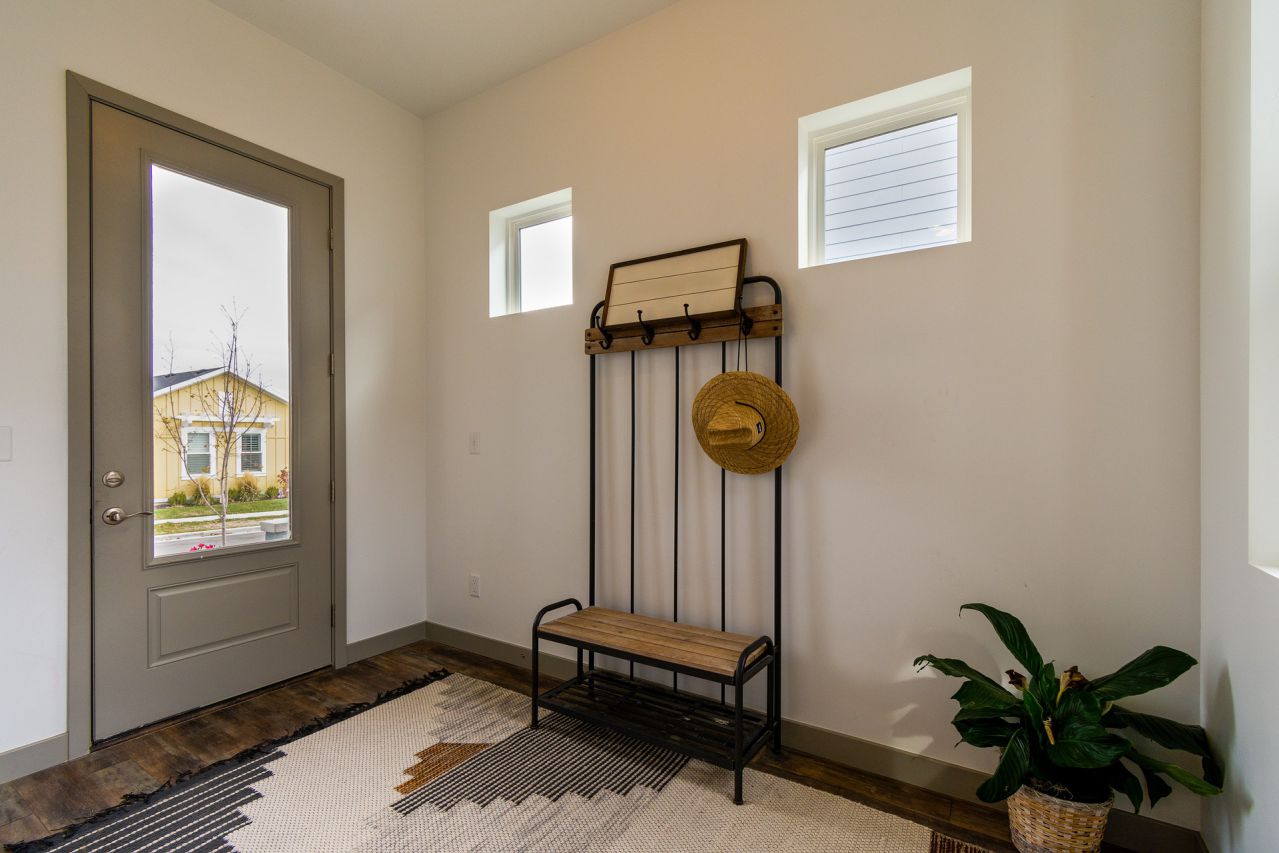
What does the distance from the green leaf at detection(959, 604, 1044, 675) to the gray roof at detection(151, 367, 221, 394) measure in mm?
2839

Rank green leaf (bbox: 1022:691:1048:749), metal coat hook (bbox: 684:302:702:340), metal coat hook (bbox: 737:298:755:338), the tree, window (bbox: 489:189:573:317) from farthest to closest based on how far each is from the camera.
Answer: window (bbox: 489:189:573:317)
the tree
metal coat hook (bbox: 684:302:702:340)
metal coat hook (bbox: 737:298:755:338)
green leaf (bbox: 1022:691:1048:749)

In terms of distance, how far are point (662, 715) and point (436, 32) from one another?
2894mm

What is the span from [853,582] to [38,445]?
2.73 m

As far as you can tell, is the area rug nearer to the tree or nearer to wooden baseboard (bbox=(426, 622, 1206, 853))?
wooden baseboard (bbox=(426, 622, 1206, 853))

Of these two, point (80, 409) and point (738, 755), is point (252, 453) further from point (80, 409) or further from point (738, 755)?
point (738, 755)

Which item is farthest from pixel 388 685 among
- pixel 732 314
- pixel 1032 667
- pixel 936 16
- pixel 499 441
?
pixel 936 16

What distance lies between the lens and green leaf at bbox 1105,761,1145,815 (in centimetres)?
137

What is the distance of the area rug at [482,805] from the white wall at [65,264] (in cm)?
72

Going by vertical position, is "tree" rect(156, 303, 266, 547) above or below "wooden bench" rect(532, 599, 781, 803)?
above

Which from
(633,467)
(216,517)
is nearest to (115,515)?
(216,517)

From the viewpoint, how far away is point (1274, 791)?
3.77 ft

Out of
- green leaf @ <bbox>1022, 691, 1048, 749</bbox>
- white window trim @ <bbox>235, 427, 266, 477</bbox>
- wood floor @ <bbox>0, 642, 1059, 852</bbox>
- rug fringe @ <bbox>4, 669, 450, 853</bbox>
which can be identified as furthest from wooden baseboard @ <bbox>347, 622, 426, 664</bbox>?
green leaf @ <bbox>1022, 691, 1048, 749</bbox>

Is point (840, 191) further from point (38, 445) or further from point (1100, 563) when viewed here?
point (38, 445)

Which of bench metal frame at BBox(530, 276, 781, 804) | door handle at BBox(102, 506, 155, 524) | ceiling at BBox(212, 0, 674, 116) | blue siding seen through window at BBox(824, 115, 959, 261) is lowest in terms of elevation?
bench metal frame at BBox(530, 276, 781, 804)
